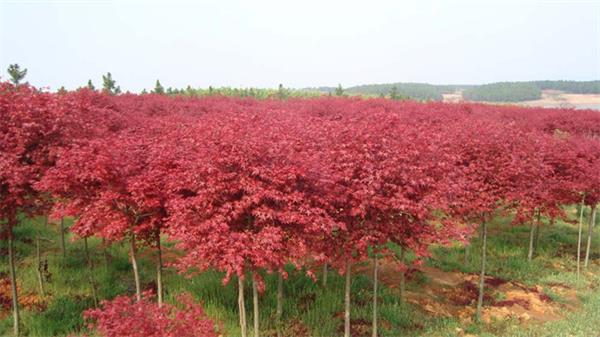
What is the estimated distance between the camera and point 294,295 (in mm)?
12594

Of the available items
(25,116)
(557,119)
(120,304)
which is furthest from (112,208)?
(557,119)

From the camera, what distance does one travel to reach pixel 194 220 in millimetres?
8805

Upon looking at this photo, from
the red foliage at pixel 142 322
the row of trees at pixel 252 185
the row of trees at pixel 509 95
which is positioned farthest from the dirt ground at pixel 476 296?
the row of trees at pixel 509 95

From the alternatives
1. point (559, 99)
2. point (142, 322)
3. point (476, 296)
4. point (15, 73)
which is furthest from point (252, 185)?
point (559, 99)

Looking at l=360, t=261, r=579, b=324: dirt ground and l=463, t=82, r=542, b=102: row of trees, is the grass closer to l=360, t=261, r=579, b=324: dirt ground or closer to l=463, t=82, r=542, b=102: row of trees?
l=360, t=261, r=579, b=324: dirt ground

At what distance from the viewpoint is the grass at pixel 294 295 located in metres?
11.3

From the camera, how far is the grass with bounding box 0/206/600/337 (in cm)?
1132

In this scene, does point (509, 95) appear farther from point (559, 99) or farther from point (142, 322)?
point (142, 322)

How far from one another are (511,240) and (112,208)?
Result: 17.7 metres

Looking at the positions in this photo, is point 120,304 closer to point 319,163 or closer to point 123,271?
point 319,163

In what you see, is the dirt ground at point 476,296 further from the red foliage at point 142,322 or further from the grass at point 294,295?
the red foliage at point 142,322

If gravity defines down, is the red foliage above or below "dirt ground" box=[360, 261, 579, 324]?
above

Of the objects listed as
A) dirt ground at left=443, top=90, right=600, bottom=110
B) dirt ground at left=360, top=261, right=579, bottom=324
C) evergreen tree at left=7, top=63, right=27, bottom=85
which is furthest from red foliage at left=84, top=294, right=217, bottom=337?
dirt ground at left=443, top=90, right=600, bottom=110

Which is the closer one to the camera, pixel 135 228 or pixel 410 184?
pixel 410 184
